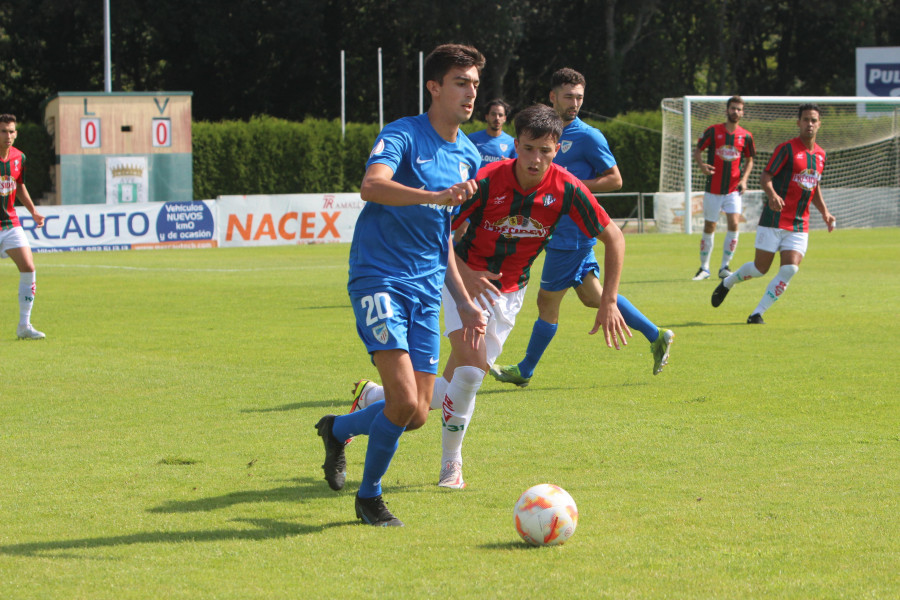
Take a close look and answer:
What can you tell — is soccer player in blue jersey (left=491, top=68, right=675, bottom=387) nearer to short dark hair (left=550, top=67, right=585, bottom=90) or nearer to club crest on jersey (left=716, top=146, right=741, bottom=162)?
short dark hair (left=550, top=67, right=585, bottom=90)

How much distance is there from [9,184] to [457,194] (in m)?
8.60

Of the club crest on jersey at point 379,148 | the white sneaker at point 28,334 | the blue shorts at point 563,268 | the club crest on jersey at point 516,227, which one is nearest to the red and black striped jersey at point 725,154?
the blue shorts at point 563,268

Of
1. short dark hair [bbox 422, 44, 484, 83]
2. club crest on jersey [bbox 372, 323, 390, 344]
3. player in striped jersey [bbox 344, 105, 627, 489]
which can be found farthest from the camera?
player in striped jersey [bbox 344, 105, 627, 489]

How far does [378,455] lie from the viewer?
16.0 feet

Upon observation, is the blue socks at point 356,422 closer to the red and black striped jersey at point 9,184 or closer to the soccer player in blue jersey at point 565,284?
the soccer player in blue jersey at point 565,284

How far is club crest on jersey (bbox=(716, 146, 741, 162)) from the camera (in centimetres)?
1752

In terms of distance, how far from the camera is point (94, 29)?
44094 millimetres

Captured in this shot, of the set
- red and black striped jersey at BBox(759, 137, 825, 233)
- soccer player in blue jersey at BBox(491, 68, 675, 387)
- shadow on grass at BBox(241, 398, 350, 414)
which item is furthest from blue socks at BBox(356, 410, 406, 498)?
red and black striped jersey at BBox(759, 137, 825, 233)

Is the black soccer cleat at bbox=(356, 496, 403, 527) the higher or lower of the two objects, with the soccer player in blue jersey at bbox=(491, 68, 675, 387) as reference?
lower

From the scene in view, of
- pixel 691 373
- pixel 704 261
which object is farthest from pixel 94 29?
pixel 691 373

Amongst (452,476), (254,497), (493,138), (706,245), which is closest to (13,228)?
(493,138)

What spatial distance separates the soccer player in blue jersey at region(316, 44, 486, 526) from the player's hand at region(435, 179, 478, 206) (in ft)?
0.22

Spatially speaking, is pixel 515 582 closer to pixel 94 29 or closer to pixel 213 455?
pixel 213 455

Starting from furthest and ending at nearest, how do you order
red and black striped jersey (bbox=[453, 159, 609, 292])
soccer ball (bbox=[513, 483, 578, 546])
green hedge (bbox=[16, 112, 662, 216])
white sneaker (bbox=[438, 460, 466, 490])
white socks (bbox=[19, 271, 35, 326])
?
green hedge (bbox=[16, 112, 662, 216]) < white socks (bbox=[19, 271, 35, 326]) < red and black striped jersey (bbox=[453, 159, 609, 292]) < white sneaker (bbox=[438, 460, 466, 490]) < soccer ball (bbox=[513, 483, 578, 546])
